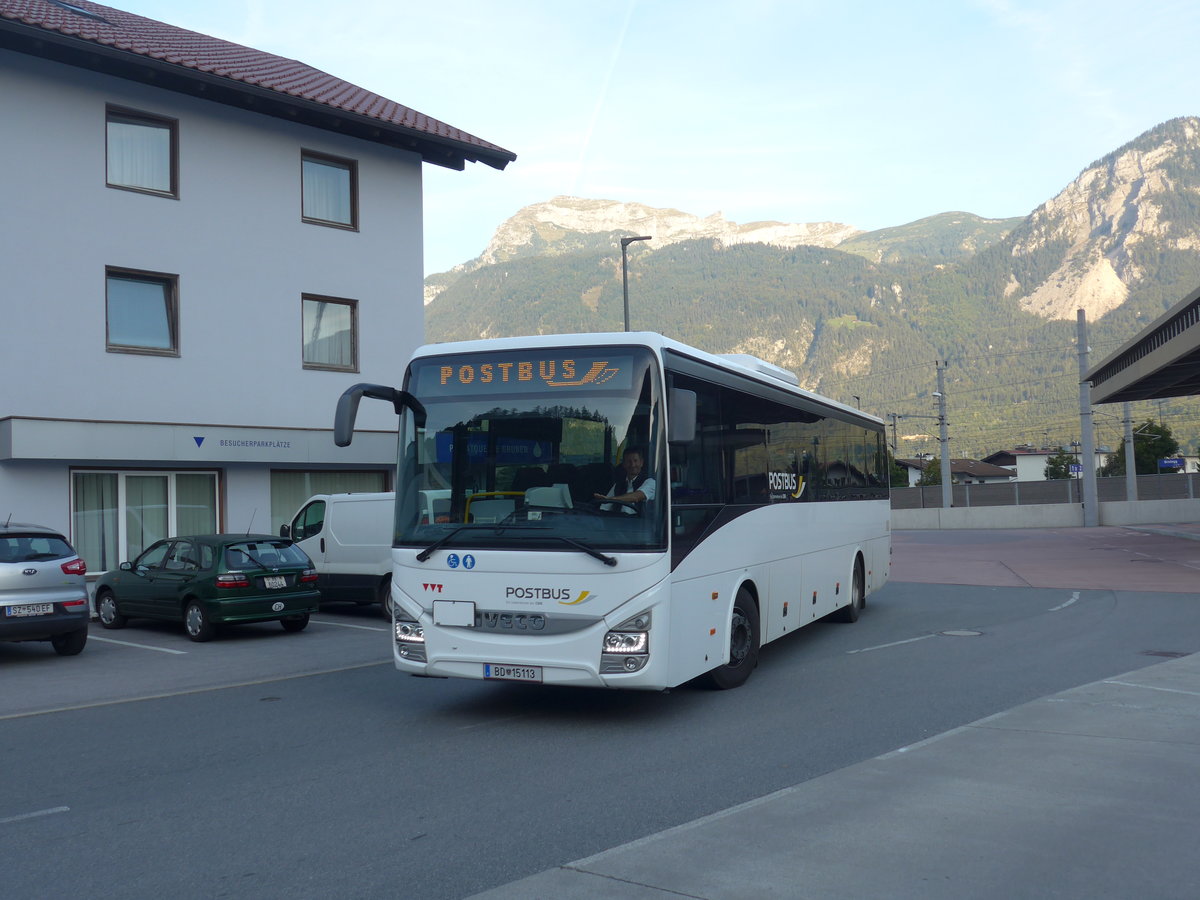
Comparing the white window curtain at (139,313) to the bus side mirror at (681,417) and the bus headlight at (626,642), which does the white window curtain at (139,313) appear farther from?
the bus headlight at (626,642)

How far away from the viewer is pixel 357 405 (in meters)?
8.48

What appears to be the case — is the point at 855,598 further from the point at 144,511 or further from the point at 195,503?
the point at 144,511

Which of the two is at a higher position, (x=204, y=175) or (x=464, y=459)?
(x=204, y=175)

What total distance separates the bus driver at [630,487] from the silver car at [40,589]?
809 centimetres

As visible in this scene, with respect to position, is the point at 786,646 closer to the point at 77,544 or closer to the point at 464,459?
the point at 464,459

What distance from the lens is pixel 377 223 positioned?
2339 centimetres

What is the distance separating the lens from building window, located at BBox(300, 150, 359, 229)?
2242 cm

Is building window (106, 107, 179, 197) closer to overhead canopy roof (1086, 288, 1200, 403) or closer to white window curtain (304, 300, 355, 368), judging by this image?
white window curtain (304, 300, 355, 368)

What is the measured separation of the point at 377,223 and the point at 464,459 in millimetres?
15764

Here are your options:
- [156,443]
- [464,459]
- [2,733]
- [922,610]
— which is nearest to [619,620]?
[464,459]

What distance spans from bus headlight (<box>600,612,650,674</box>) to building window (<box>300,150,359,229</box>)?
53.2ft

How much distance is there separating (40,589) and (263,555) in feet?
9.85

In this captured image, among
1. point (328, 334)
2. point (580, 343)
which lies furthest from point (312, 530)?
point (580, 343)

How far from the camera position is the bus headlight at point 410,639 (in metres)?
8.88
